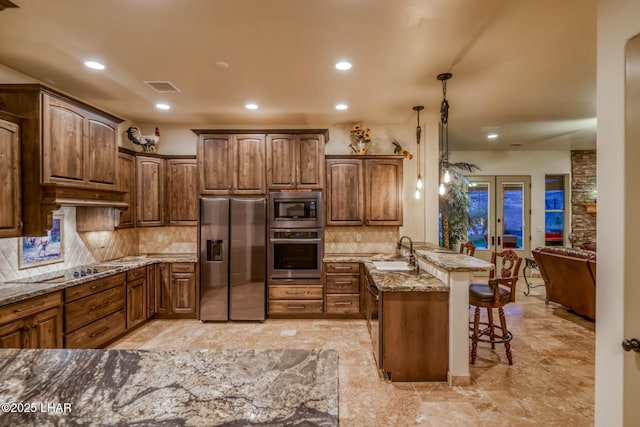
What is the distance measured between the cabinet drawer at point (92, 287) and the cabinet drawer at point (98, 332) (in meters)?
0.34

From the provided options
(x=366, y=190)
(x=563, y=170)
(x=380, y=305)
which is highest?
(x=563, y=170)

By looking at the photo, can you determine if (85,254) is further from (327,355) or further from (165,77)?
(327,355)

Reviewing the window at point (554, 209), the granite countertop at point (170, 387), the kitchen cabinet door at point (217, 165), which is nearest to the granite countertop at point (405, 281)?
the granite countertop at point (170, 387)

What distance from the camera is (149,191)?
4.70m

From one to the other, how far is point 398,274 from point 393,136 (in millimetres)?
2610

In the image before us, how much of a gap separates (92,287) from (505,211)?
786cm

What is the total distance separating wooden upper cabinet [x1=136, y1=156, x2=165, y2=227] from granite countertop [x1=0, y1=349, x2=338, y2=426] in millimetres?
3573

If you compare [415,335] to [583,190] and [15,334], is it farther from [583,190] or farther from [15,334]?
[583,190]

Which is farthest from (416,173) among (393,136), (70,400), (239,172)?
(70,400)

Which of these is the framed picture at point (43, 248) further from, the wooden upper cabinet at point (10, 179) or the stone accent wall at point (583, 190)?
the stone accent wall at point (583, 190)

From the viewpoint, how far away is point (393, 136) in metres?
5.11

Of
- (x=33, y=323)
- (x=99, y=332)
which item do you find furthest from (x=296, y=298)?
(x=33, y=323)

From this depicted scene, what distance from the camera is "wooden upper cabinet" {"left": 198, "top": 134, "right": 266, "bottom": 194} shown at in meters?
4.58

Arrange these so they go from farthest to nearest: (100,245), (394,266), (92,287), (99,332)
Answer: (100,245), (394,266), (99,332), (92,287)
